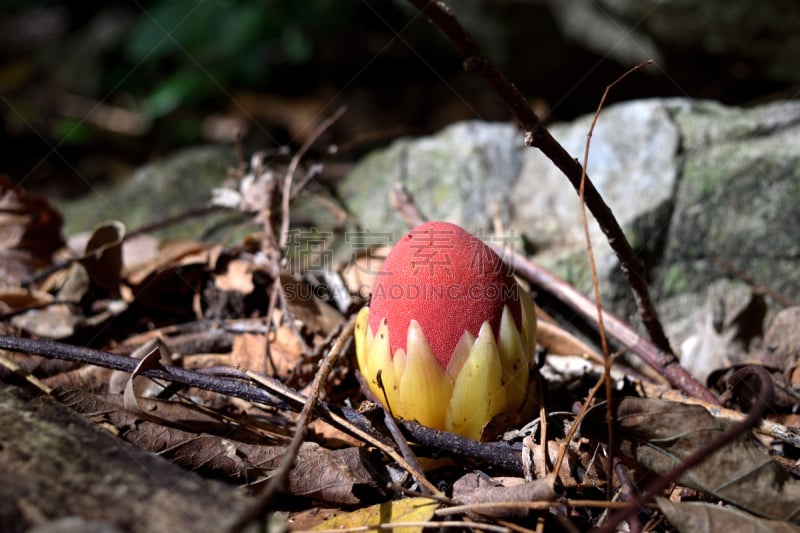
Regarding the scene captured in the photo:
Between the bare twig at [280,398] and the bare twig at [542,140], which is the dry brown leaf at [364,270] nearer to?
the bare twig at [280,398]

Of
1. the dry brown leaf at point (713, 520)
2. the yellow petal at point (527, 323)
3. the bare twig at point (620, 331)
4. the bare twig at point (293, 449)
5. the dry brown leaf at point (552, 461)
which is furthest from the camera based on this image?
the bare twig at point (620, 331)

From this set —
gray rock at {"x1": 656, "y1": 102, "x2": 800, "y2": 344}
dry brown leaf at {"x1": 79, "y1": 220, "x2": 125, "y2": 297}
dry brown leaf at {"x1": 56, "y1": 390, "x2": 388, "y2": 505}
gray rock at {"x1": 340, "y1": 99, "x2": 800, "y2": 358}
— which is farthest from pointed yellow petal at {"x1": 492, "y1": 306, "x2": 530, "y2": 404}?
dry brown leaf at {"x1": 79, "y1": 220, "x2": 125, "y2": 297}

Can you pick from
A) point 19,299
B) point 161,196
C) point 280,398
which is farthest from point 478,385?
point 161,196

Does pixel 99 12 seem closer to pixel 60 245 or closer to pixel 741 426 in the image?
pixel 60 245

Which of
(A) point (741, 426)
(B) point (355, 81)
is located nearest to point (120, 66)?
(B) point (355, 81)

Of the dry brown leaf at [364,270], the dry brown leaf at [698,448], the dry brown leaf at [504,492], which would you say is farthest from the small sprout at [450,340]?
the dry brown leaf at [364,270]

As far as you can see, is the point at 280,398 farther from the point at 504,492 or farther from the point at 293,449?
the point at 504,492
